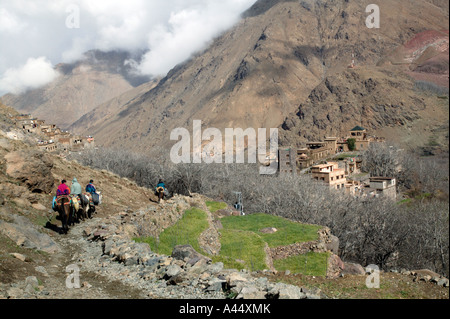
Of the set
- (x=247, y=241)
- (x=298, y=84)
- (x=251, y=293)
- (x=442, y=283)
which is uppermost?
(x=298, y=84)

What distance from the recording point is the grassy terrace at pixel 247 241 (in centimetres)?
1426

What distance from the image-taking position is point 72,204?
13.9 meters

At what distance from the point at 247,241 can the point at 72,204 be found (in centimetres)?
758

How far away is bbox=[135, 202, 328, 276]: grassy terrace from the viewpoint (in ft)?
46.8

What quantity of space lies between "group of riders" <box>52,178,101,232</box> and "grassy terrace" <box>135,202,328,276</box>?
2.60 m

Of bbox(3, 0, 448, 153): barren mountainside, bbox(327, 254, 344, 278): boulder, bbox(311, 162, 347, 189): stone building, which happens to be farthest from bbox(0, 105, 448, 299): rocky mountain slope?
bbox(3, 0, 448, 153): barren mountainside

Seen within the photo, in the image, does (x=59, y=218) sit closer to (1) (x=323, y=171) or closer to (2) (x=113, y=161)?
(2) (x=113, y=161)

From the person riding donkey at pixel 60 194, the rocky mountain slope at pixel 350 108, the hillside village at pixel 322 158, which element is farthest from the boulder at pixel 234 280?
the rocky mountain slope at pixel 350 108

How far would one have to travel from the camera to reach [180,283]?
7.96 meters

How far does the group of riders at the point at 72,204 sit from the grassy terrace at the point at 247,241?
102 inches

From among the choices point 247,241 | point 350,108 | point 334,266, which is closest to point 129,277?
Answer: point 247,241

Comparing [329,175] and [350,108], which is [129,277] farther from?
[350,108]
